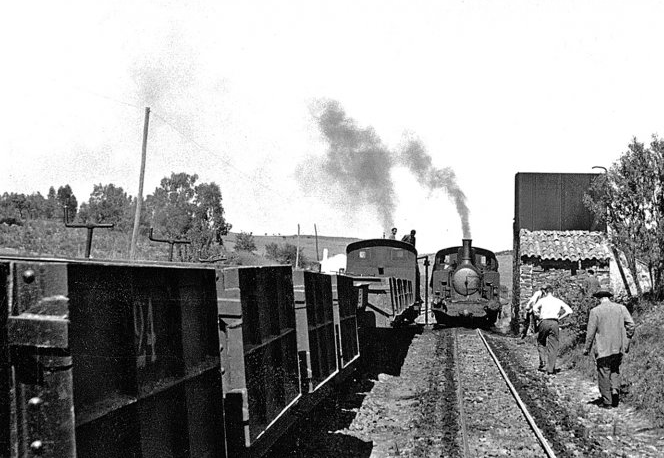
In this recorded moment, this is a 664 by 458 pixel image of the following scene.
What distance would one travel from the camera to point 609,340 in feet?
34.4

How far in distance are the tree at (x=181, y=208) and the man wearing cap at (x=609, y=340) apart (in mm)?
30316

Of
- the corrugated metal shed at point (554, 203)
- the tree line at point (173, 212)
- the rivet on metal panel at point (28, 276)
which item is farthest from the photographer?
the tree line at point (173, 212)

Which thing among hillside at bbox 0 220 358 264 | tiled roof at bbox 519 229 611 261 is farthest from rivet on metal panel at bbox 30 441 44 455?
hillside at bbox 0 220 358 264

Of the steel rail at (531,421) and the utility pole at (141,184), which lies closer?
the steel rail at (531,421)

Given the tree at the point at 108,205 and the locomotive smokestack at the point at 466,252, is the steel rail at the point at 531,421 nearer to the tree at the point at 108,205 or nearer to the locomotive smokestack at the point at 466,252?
the locomotive smokestack at the point at 466,252

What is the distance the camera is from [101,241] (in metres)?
39.2

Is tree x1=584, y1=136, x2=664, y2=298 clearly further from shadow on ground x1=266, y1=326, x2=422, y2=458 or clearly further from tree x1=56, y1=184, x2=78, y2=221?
tree x1=56, y1=184, x2=78, y2=221

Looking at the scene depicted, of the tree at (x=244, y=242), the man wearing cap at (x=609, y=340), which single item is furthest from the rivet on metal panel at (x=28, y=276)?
the tree at (x=244, y=242)

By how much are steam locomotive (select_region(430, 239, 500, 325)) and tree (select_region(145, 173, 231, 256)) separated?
16414mm

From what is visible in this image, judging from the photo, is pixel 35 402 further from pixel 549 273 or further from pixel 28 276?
pixel 549 273

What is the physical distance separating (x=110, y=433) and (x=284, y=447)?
4.84 metres

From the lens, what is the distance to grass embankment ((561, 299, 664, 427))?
1027cm

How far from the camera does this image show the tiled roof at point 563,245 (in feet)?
81.7

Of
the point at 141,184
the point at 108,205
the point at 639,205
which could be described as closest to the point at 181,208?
the point at 108,205
